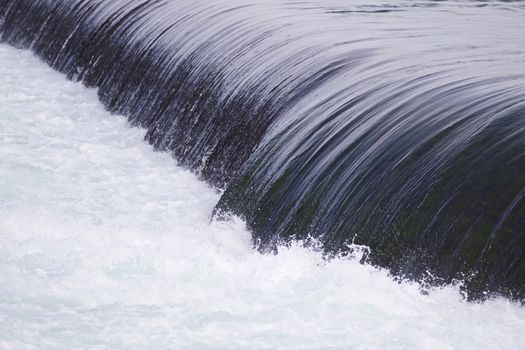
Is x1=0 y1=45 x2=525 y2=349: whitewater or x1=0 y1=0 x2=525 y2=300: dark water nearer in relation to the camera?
x1=0 y1=45 x2=525 y2=349: whitewater

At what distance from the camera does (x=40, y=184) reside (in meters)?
8.61

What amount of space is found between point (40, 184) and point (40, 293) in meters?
2.37

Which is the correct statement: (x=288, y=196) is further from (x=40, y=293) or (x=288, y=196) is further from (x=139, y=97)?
(x=139, y=97)

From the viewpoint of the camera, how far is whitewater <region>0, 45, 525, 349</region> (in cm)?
574

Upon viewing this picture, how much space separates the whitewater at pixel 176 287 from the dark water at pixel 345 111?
25 cm

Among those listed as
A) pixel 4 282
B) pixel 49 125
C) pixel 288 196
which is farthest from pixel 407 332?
pixel 49 125

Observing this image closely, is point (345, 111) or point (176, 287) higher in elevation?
point (345, 111)

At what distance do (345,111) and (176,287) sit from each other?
7.40 ft

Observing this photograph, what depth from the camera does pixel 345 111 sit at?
7.95 meters

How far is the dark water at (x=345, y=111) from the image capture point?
6.32m

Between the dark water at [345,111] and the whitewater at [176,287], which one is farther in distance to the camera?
the dark water at [345,111]

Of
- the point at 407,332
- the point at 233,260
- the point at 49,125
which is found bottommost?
the point at 49,125

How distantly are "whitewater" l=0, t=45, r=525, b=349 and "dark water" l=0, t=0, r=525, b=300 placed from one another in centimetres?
25

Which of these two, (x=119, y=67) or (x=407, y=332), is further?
(x=119, y=67)
